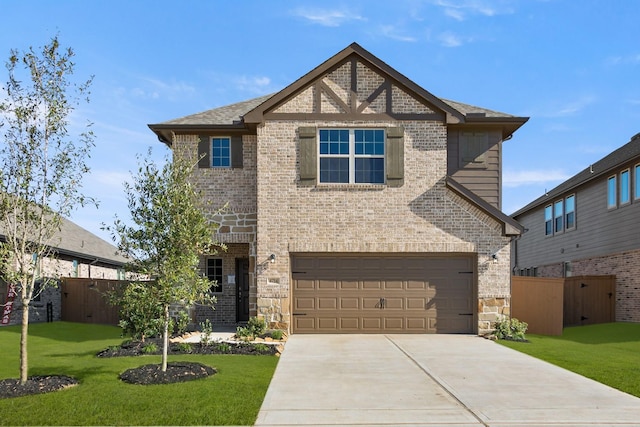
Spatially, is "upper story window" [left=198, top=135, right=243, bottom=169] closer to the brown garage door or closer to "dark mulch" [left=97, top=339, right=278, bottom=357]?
the brown garage door

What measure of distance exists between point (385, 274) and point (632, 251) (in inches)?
391

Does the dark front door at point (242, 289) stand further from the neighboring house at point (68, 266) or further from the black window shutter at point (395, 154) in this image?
the black window shutter at point (395, 154)

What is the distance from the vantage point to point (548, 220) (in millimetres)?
29734

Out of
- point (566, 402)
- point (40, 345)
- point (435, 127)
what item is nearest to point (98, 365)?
point (40, 345)

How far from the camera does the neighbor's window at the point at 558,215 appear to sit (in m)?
28.0

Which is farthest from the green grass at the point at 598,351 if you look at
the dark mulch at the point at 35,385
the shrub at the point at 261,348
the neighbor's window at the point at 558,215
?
Result: the dark mulch at the point at 35,385

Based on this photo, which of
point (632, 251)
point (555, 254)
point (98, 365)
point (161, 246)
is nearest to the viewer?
point (161, 246)

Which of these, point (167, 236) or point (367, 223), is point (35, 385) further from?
point (367, 223)

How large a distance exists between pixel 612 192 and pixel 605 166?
1.28 m

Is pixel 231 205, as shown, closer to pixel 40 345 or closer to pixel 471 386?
pixel 40 345

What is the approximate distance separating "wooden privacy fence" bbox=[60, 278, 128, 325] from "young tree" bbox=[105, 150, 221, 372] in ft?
37.8

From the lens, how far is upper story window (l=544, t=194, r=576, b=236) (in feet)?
87.7

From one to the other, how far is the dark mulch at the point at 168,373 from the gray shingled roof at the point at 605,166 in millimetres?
16986

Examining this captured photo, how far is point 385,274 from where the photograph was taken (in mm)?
17297
